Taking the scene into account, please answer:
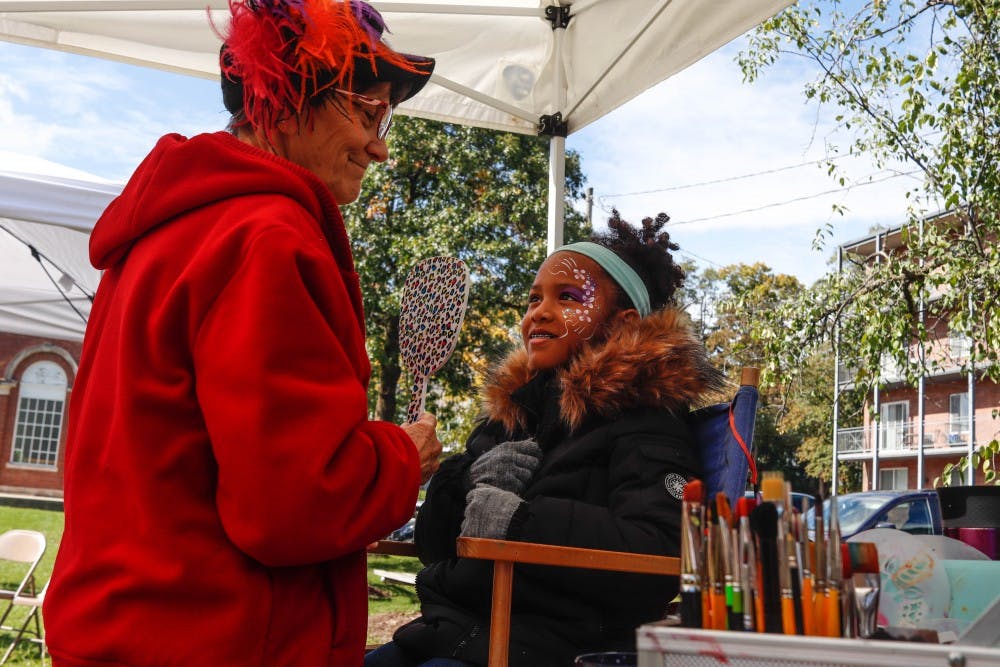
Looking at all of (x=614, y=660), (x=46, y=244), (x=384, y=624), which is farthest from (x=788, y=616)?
(x=384, y=624)

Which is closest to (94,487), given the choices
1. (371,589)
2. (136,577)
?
(136,577)

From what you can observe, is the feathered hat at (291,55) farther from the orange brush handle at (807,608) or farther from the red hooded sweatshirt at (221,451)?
the orange brush handle at (807,608)

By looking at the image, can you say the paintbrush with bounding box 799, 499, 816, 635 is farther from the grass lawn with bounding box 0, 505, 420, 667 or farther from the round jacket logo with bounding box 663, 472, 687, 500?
the grass lawn with bounding box 0, 505, 420, 667

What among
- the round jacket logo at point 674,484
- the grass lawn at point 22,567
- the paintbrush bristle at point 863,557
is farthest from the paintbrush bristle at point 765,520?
the grass lawn at point 22,567

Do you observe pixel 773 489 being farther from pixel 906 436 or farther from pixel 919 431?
pixel 906 436

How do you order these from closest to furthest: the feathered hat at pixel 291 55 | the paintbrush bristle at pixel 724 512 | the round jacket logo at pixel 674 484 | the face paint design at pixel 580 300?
the paintbrush bristle at pixel 724 512
the feathered hat at pixel 291 55
the round jacket logo at pixel 674 484
the face paint design at pixel 580 300


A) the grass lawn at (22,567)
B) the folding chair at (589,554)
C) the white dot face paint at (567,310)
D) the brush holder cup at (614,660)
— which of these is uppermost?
the white dot face paint at (567,310)

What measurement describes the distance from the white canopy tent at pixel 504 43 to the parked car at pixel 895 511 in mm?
1815

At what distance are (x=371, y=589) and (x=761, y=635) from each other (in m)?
9.44

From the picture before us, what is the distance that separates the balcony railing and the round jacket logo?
101 ft

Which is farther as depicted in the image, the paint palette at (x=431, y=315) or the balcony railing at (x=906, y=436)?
the balcony railing at (x=906, y=436)

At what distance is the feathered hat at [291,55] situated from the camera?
5.15 feet

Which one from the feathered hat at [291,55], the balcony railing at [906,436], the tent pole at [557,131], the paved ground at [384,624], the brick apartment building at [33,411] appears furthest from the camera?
the balcony railing at [906,436]

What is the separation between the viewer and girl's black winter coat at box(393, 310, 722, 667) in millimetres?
2117
